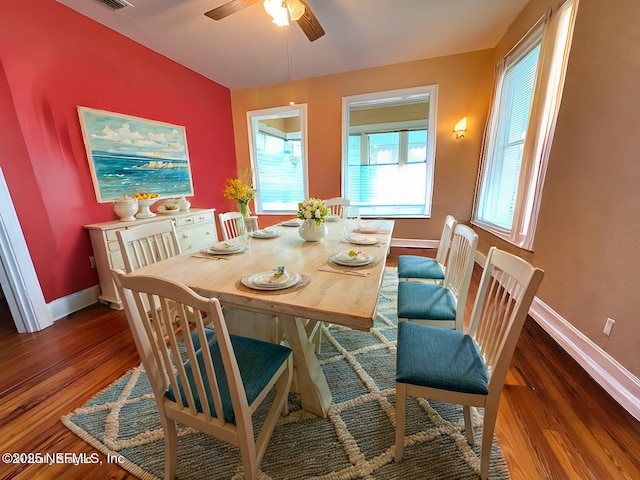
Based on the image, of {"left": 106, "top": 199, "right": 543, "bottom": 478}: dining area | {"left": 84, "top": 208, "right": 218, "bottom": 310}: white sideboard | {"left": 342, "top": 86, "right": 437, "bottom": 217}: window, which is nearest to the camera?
Answer: {"left": 106, "top": 199, "right": 543, "bottom": 478}: dining area

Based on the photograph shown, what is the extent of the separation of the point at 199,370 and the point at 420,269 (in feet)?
5.62

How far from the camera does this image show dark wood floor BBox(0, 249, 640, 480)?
1052 millimetres

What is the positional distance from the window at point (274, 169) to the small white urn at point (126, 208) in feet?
7.42

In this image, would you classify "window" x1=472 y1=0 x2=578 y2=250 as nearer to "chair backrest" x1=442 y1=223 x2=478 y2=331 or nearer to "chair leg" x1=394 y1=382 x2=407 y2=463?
"chair backrest" x1=442 y1=223 x2=478 y2=331

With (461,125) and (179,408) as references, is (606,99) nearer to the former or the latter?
(461,125)

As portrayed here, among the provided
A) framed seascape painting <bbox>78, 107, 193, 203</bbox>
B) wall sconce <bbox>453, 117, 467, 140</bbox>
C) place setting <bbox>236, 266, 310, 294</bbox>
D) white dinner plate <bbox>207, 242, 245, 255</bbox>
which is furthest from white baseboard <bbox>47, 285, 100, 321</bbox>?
wall sconce <bbox>453, 117, 467, 140</bbox>

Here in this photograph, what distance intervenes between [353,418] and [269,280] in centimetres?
84

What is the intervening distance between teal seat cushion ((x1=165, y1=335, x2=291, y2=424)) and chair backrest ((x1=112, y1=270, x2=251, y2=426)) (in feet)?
0.04

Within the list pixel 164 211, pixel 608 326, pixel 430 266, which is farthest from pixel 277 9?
pixel 608 326

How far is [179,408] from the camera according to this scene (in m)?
0.89

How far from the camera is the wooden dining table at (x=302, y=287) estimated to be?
35.2 inches

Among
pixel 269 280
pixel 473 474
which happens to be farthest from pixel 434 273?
pixel 269 280

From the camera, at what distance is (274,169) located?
4621 mm

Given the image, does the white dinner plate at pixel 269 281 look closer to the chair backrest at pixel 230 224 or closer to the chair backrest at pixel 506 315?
the chair backrest at pixel 506 315
